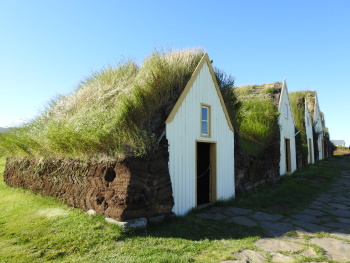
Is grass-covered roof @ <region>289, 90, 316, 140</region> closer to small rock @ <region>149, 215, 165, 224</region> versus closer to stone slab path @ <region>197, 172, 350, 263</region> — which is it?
stone slab path @ <region>197, 172, 350, 263</region>

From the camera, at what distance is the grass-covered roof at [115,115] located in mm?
5605

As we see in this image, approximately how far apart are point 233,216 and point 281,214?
1.42m

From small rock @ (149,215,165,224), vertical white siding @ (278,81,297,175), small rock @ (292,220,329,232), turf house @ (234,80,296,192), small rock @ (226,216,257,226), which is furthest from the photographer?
vertical white siding @ (278,81,297,175)

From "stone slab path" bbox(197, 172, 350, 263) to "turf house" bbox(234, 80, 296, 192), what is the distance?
265 centimetres

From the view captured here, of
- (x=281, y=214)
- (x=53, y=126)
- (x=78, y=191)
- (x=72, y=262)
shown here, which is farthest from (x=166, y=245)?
(x=53, y=126)

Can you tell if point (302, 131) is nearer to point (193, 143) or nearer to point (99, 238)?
point (193, 143)

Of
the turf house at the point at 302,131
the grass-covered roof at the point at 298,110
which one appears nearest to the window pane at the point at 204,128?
the turf house at the point at 302,131

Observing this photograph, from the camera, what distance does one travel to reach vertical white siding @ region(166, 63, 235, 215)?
656 centimetres

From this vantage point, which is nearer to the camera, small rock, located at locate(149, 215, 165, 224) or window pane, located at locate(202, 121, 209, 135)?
small rock, located at locate(149, 215, 165, 224)

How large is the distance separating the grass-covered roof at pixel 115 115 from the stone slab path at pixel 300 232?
2.93 metres

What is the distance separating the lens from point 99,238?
455cm

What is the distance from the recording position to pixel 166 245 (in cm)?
Result: 446

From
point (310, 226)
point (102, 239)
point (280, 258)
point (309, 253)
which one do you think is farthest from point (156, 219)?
point (310, 226)

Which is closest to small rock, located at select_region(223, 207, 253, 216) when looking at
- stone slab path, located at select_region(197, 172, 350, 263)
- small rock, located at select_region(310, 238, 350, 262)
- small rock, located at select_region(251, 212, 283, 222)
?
stone slab path, located at select_region(197, 172, 350, 263)
